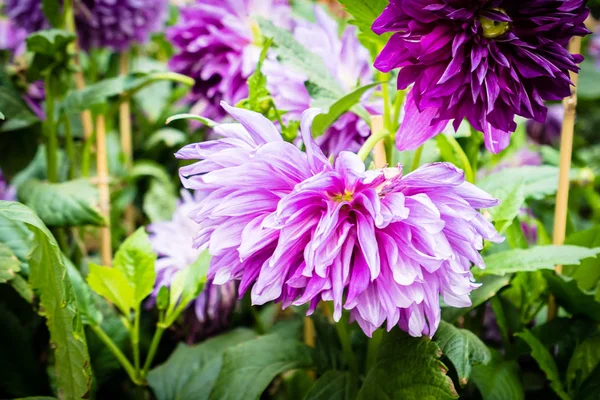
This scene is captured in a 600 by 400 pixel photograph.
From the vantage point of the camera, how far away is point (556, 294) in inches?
Answer: 22.1

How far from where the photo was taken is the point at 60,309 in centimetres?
46

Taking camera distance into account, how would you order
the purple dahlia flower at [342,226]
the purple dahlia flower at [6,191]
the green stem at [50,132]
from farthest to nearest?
the purple dahlia flower at [6,191] < the green stem at [50,132] < the purple dahlia flower at [342,226]

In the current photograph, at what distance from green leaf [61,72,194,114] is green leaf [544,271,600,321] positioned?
17.8 inches

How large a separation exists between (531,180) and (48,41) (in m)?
0.58

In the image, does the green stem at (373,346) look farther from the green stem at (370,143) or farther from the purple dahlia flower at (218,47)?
the purple dahlia flower at (218,47)

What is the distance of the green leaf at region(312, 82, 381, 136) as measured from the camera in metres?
0.48

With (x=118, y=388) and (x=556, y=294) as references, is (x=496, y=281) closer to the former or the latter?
(x=556, y=294)

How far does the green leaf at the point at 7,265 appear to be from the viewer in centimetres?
51

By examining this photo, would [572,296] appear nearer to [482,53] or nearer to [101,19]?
[482,53]

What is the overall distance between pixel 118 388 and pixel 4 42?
0.69 m

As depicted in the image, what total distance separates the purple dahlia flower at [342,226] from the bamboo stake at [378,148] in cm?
12

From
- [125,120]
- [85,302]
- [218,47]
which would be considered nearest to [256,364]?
[85,302]

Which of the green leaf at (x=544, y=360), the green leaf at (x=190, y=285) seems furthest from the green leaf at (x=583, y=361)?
the green leaf at (x=190, y=285)

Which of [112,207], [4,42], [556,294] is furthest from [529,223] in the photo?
[4,42]
